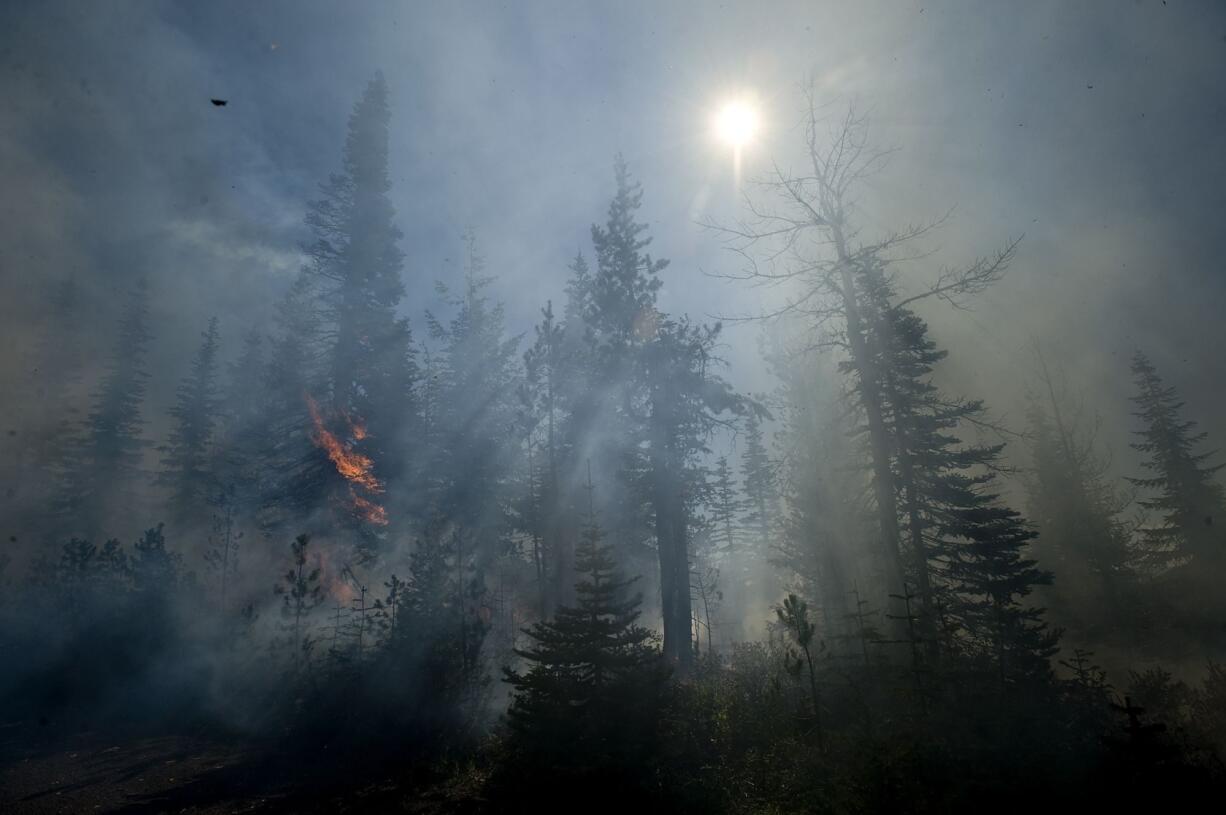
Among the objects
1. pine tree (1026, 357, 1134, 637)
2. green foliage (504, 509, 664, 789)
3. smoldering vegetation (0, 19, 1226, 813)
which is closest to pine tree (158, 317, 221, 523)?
smoldering vegetation (0, 19, 1226, 813)

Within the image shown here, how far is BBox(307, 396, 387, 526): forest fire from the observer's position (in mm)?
23859

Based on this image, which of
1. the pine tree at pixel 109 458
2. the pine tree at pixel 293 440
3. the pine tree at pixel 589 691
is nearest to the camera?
the pine tree at pixel 589 691

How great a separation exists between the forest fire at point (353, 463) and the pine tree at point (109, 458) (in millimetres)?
23500

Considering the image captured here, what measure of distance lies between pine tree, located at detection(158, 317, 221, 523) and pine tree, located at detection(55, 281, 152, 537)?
2494mm

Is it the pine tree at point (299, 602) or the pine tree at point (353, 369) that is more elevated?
the pine tree at point (353, 369)

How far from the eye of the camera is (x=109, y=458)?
36062 mm

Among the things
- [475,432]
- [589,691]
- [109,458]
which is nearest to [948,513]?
[589,691]

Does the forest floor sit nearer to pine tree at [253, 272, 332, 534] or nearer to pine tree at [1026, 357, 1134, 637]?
pine tree at [253, 272, 332, 534]

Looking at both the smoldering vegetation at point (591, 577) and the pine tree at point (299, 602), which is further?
the pine tree at point (299, 602)

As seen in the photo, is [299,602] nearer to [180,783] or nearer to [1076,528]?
[180,783]

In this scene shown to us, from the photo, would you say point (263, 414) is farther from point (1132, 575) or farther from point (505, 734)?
point (1132, 575)

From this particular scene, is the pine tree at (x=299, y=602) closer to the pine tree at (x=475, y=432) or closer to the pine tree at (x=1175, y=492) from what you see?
the pine tree at (x=475, y=432)

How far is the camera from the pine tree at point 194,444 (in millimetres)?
35312

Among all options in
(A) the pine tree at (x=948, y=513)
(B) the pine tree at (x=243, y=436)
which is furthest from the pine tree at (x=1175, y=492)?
(B) the pine tree at (x=243, y=436)
